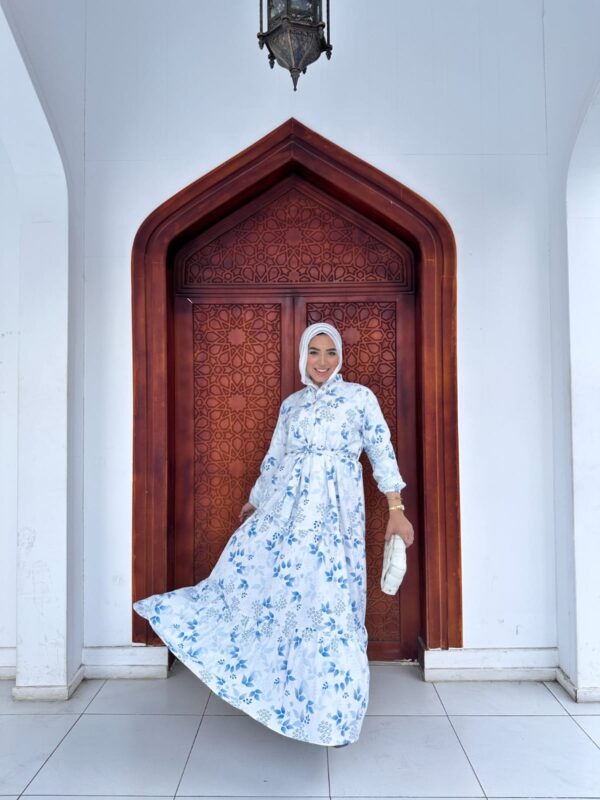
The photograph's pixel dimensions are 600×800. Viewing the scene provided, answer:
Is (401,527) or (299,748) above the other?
(401,527)

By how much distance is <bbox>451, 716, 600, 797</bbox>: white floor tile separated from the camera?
2.09 m

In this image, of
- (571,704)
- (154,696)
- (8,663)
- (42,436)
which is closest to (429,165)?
(42,436)

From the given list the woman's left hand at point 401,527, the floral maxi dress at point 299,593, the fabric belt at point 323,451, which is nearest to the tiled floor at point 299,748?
the floral maxi dress at point 299,593

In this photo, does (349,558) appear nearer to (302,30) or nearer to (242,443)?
(242,443)

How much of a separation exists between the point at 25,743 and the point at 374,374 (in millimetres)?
2169

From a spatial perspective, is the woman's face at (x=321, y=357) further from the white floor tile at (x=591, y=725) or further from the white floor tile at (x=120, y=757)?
the white floor tile at (x=591, y=725)

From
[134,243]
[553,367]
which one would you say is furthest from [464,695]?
[134,243]

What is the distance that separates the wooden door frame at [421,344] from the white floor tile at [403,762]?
54 centimetres

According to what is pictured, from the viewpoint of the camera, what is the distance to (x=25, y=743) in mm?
2387

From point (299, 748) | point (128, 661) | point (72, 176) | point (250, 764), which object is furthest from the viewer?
point (128, 661)

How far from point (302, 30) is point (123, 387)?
173cm

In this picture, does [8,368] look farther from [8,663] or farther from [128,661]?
[128,661]

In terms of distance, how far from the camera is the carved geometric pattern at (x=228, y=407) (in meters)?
3.20

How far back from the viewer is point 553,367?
2.97 metres
